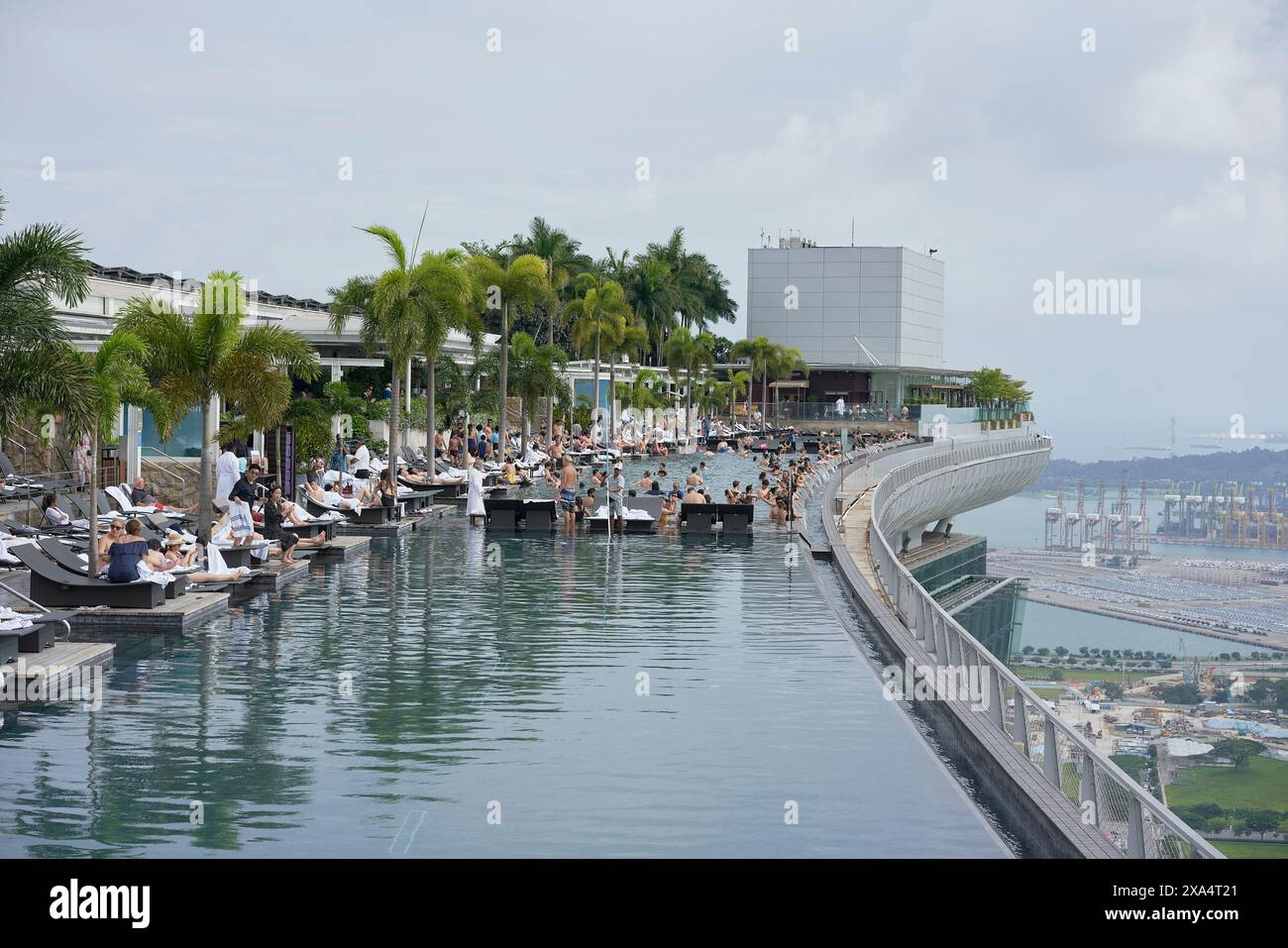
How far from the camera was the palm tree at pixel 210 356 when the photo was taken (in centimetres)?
1953

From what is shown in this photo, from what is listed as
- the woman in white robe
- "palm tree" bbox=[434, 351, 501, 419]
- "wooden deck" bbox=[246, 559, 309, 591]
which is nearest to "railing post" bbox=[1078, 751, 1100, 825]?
"wooden deck" bbox=[246, 559, 309, 591]

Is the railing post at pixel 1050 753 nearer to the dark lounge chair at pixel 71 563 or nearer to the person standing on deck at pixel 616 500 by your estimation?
the dark lounge chair at pixel 71 563

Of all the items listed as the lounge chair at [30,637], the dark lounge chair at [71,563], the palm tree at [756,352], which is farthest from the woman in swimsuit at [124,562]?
the palm tree at [756,352]

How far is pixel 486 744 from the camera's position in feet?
35.0

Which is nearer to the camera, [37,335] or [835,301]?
[37,335]

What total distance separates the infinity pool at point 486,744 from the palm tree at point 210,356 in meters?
3.79

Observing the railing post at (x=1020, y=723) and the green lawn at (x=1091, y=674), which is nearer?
the railing post at (x=1020, y=723)

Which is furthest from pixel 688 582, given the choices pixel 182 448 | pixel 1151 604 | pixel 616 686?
pixel 1151 604

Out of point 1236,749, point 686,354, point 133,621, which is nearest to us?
point 133,621

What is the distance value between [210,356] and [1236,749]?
1718 inches

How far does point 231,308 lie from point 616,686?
10.0 meters

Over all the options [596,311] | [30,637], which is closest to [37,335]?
[30,637]

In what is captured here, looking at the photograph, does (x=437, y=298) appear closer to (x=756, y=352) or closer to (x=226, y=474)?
(x=226, y=474)
